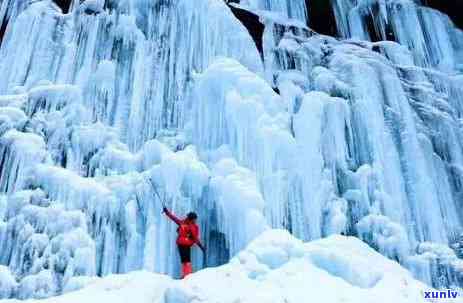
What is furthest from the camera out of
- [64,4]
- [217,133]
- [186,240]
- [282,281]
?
[64,4]

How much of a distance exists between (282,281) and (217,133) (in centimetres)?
421

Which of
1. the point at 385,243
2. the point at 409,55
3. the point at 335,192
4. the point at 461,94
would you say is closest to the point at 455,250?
the point at 385,243

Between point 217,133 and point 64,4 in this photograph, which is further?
point 64,4

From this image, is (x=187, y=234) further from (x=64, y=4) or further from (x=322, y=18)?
(x=322, y=18)

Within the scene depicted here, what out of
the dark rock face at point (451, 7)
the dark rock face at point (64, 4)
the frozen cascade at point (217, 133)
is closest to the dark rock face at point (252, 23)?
the frozen cascade at point (217, 133)

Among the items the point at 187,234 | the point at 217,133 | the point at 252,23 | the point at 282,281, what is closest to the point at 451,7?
the point at 252,23

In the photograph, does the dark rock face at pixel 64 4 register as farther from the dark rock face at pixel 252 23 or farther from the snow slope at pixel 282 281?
the snow slope at pixel 282 281

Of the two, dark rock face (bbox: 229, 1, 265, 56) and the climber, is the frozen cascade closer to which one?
dark rock face (bbox: 229, 1, 265, 56)

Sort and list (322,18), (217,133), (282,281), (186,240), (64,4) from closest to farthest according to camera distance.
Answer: (282,281), (186,240), (217,133), (64,4), (322,18)

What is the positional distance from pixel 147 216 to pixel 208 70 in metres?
2.63

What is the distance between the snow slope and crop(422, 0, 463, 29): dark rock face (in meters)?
6.92

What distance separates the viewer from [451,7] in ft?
40.7

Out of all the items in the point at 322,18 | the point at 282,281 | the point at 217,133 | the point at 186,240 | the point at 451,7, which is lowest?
the point at 282,281

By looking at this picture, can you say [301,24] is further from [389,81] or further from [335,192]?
[335,192]
